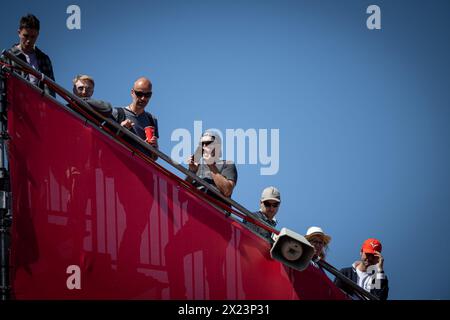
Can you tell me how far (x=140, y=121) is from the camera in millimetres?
12258

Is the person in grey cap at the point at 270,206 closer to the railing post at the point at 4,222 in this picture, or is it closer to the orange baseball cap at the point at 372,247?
the orange baseball cap at the point at 372,247

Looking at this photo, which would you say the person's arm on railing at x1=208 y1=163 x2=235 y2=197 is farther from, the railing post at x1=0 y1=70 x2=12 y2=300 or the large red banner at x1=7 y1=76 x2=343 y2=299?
the railing post at x1=0 y1=70 x2=12 y2=300

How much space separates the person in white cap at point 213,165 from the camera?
1154 centimetres

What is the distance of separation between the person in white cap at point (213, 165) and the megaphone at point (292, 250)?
1280mm

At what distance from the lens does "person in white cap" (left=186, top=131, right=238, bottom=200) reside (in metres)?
11.5

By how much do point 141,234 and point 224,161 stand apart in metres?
2.12

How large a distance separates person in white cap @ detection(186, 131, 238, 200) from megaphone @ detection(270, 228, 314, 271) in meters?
1.28

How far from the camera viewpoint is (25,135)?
1005 centimetres

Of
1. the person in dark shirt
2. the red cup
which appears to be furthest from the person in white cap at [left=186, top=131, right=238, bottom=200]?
the person in dark shirt

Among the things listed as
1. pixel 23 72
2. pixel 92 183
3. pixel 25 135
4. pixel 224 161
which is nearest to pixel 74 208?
pixel 92 183

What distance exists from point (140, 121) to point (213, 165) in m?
1.33

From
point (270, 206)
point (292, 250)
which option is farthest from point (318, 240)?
point (292, 250)
